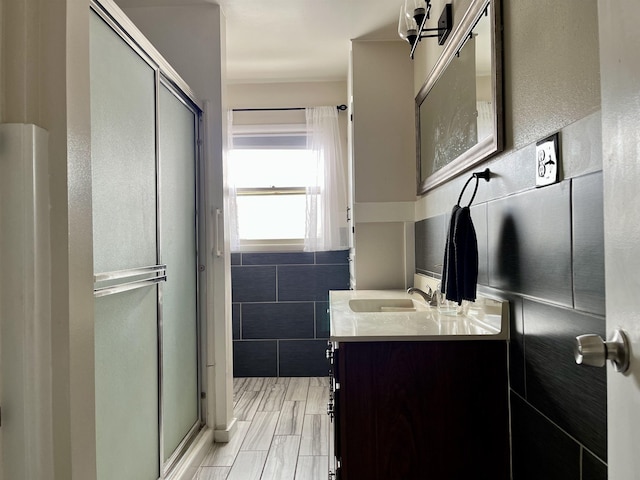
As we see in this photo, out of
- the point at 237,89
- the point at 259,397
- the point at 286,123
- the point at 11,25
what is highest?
the point at 237,89

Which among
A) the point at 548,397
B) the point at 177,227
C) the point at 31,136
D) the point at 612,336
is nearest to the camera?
the point at 612,336

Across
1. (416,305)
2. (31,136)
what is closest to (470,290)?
(416,305)

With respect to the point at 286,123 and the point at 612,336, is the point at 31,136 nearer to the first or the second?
the point at 612,336

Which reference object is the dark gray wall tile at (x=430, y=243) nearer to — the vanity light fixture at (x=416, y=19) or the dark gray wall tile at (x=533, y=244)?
the dark gray wall tile at (x=533, y=244)

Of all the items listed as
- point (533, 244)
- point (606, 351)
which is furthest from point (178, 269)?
point (606, 351)

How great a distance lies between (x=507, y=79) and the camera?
143 centimetres

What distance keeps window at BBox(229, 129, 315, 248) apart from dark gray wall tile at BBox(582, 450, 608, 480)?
3005mm

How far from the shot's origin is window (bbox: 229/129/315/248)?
388 cm

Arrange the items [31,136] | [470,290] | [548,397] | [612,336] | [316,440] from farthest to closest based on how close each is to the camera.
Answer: [316,440], [470,290], [548,397], [31,136], [612,336]

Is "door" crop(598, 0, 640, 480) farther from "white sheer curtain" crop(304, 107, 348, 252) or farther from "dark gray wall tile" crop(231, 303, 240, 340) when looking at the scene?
"dark gray wall tile" crop(231, 303, 240, 340)

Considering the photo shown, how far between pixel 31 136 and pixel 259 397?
2756 millimetres

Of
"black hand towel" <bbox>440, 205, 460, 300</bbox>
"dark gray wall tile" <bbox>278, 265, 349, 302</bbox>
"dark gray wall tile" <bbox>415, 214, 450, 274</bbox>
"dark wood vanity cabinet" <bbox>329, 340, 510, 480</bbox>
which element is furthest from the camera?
"dark gray wall tile" <bbox>278, 265, 349, 302</bbox>

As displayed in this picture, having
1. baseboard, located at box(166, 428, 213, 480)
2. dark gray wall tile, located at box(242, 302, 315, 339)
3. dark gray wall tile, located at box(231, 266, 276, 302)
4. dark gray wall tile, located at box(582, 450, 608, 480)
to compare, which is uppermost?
dark gray wall tile, located at box(231, 266, 276, 302)

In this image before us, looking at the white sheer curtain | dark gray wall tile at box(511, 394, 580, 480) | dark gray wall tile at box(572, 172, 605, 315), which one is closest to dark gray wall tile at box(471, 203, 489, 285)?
dark gray wall tile at box(511, 394, 580, 480)
